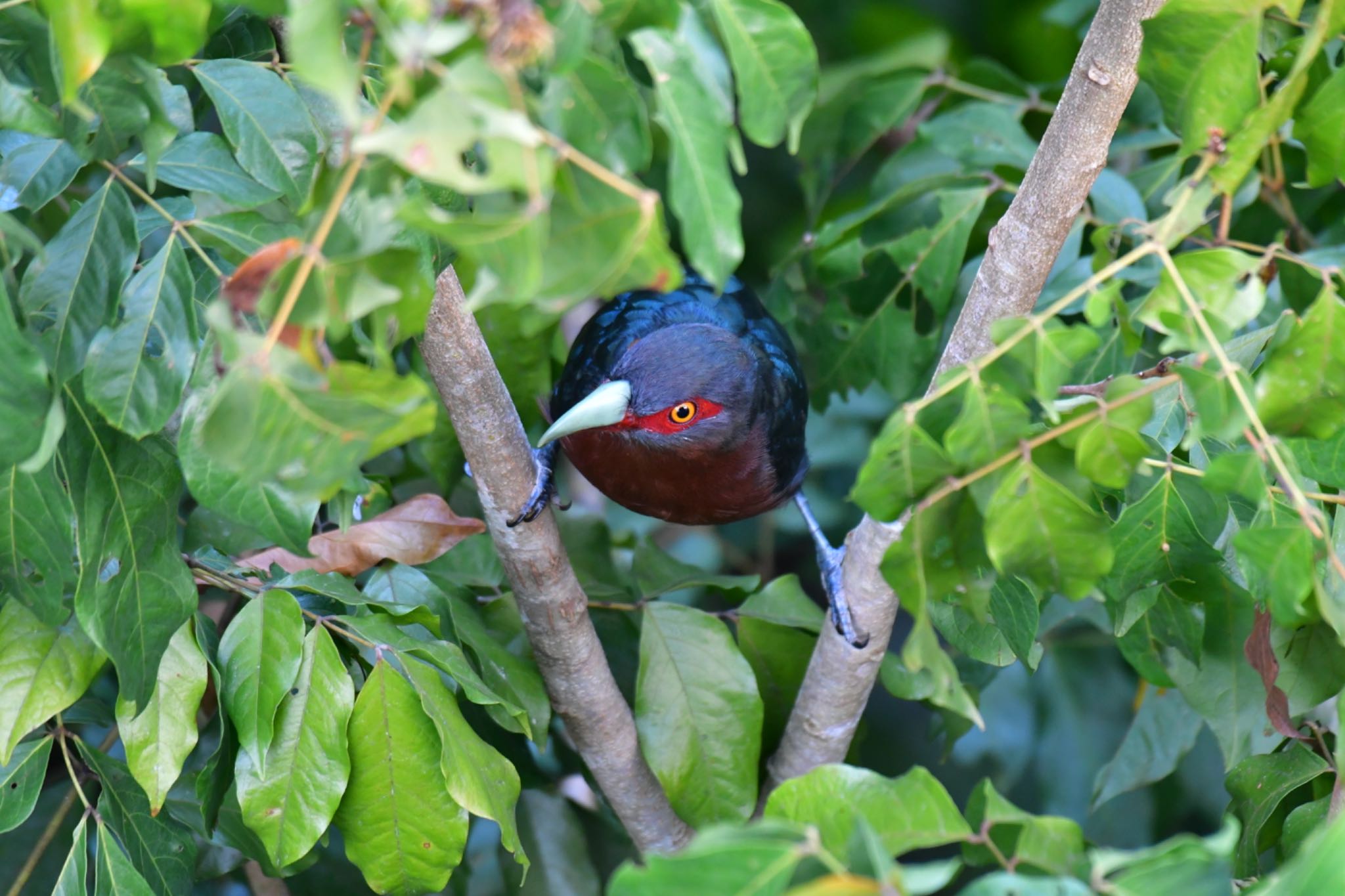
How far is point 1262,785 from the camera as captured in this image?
4.75ft

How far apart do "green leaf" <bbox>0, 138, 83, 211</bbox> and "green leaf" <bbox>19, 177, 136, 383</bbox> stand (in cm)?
7

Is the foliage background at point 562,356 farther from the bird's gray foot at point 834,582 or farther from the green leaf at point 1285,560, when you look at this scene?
the bird's gray foot at point 834,582

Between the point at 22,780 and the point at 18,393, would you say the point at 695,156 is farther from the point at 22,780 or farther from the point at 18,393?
the point at 22,780

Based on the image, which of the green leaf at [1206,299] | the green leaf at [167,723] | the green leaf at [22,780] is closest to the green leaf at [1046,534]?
the green leaf at [1206,299]

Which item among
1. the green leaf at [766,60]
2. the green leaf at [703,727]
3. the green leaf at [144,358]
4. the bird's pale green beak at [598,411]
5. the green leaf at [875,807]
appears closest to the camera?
the green leaf at [766,60]

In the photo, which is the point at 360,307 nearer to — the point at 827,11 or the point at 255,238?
the point at 255,238

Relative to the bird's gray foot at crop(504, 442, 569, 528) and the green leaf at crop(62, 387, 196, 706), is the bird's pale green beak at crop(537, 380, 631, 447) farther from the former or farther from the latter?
the green leaf at crop(62, 387, 196, 706)

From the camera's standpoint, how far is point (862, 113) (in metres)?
2.52

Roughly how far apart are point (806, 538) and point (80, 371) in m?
2.54

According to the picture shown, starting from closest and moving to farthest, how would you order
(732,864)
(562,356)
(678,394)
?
(732,864) → (678,394) → (562,356)

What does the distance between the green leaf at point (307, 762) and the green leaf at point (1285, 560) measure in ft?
3.25

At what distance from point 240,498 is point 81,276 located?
0.26 metres

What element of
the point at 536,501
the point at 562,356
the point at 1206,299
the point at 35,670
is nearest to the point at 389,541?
the point at 536,501

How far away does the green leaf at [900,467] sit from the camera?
953 millimetres
